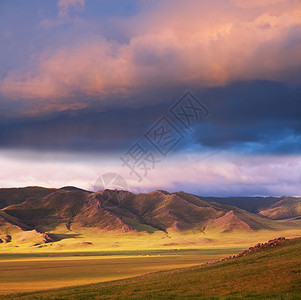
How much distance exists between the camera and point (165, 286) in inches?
1925

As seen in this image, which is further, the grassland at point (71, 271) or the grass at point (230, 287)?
the grassland at point (71, 271)

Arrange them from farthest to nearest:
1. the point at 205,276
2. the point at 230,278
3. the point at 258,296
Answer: the point at 205,276 → the point at 230,278 → the point at 258,296

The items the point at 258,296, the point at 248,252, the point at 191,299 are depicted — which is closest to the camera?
the point at 258,296

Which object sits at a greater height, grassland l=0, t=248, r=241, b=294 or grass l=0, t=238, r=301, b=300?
grass l=0, t=238, r=301, b=300

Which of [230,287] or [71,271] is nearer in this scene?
[230,287]

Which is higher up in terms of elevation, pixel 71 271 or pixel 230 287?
pixel 230 287

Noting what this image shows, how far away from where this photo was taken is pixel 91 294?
Answer: 47.8 metres

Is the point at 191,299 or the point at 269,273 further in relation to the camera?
the point at 269,273

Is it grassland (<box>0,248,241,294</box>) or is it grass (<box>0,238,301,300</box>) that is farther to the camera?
grassland (<box>0,248,241,294</box>)

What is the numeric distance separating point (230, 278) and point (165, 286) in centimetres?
743

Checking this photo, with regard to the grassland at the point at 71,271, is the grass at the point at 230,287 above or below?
above

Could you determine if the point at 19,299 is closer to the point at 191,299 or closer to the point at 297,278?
the point at 191,299

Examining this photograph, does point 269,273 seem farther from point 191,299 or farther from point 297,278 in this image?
point 191,299

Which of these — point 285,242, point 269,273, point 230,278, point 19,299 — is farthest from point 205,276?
point 285,242
